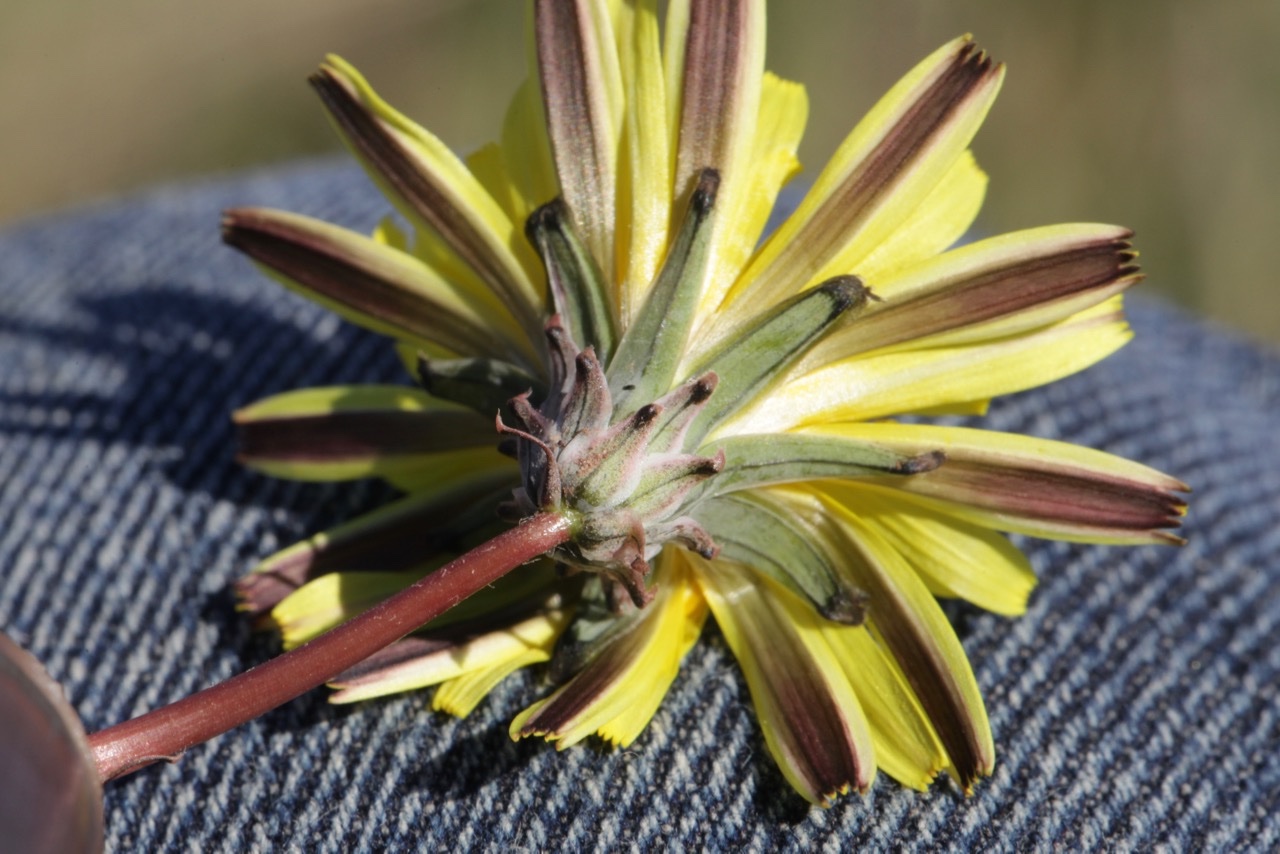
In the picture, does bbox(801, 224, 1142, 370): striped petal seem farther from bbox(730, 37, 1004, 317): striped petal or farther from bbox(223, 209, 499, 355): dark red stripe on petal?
bbox(223, 209, 499, 355): dark red stripe on petal

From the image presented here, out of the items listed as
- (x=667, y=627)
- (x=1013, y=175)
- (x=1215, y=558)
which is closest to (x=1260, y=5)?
(x=1013, y=175)

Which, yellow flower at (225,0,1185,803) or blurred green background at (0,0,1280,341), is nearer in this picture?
yellow flower at (225,0,1185,803)

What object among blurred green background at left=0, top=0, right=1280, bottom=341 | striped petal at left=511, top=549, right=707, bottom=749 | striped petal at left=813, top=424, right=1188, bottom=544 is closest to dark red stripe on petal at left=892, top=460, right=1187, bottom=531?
striped petal at left=813, top=424, right=1188, bottom=544

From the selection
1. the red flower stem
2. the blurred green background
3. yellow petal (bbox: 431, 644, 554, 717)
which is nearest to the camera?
the red flower stem

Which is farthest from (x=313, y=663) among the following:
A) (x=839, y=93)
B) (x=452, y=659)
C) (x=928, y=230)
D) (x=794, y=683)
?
(x=839, y=93)

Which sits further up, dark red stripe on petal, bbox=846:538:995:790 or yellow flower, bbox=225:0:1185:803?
yellow flower, bbox=225:0:1185:803

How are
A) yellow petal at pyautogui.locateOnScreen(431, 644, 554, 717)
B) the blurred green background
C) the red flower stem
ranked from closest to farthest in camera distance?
the red flower stem < yellow petal at pyautogui.locateOnScreen(431, 644, 554, 717) < the blurred green background
